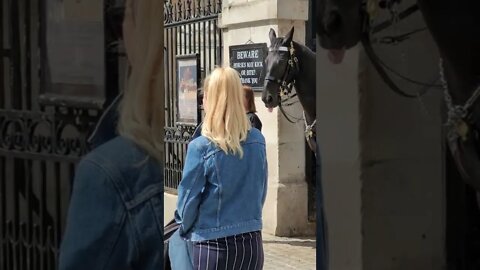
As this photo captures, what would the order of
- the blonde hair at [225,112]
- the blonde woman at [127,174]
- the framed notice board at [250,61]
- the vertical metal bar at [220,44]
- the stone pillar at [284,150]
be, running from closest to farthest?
1. the blonde woman at [127,174]
2. the blonde hair at [225,112]
3. the stone pillar at [284,150]
4. the framed notice board at [250,61]
5. the vertical metal bar at [220,44]

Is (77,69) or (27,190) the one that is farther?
(27,190)

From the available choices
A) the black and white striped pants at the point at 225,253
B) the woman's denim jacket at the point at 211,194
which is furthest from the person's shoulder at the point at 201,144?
the black and white striped pants at the point at 225,253

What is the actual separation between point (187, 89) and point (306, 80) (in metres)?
2.83

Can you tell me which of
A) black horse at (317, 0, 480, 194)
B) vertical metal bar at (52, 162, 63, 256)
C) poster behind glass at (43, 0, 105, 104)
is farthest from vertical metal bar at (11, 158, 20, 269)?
black horse at (317, 0, 480, 194)

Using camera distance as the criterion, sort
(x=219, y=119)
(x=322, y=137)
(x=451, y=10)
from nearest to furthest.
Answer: (x=451, y=10), (x=322, y=137), (x=219, y=119)

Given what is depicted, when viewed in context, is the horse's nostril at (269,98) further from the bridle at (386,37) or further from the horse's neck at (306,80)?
the bridle at (386,37)

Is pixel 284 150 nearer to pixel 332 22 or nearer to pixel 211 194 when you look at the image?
pixel 211 194

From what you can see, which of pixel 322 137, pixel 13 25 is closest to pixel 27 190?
pixel 13 25

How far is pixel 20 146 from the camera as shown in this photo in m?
1.90

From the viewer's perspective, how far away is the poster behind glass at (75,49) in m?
1.77

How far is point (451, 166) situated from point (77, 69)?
88cm

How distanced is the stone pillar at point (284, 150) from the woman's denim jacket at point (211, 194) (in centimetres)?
400

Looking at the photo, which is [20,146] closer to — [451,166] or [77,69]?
[77,69]

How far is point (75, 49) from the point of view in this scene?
1.79 m
